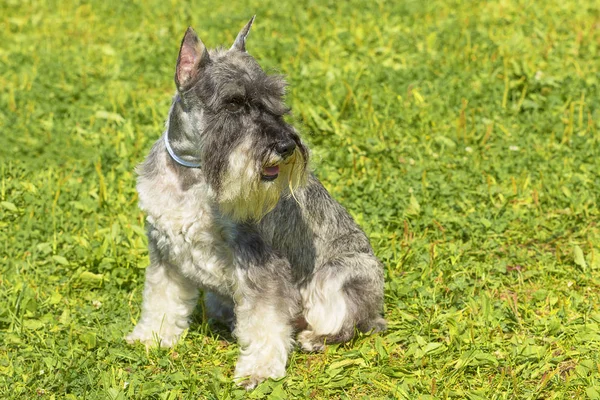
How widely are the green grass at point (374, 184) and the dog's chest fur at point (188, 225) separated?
640 mm

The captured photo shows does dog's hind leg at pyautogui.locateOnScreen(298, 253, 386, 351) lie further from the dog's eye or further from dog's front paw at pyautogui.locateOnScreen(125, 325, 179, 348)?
the dog's eye

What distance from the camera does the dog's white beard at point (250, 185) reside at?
4.45 metres

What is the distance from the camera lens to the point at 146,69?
9.71 meters

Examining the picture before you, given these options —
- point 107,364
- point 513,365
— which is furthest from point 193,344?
point 513,365

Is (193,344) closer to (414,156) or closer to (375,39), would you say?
(414,156)

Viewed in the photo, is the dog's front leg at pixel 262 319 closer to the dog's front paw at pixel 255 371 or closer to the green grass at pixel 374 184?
the dog's front paw at pixel 255 371

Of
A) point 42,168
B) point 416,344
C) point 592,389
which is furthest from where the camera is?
point 42,168

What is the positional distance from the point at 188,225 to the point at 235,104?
83 cm

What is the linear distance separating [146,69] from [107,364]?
543cm

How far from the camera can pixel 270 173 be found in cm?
457

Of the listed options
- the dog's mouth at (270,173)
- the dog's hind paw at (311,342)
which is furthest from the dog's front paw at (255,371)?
the dog's mouth at (270,173)

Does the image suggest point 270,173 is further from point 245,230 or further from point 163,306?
point 163,306

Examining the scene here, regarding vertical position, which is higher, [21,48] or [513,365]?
[21,48]

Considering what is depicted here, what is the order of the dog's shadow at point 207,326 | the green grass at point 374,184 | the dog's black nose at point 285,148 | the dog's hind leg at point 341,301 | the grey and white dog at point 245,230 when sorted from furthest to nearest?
the dog's shadow at point 207,326 → the dog's hind leg at point 341,301 → the green grass at point 374,184 → the grey and white dog at point 245,230 → the dog's black nose at point 285,148
